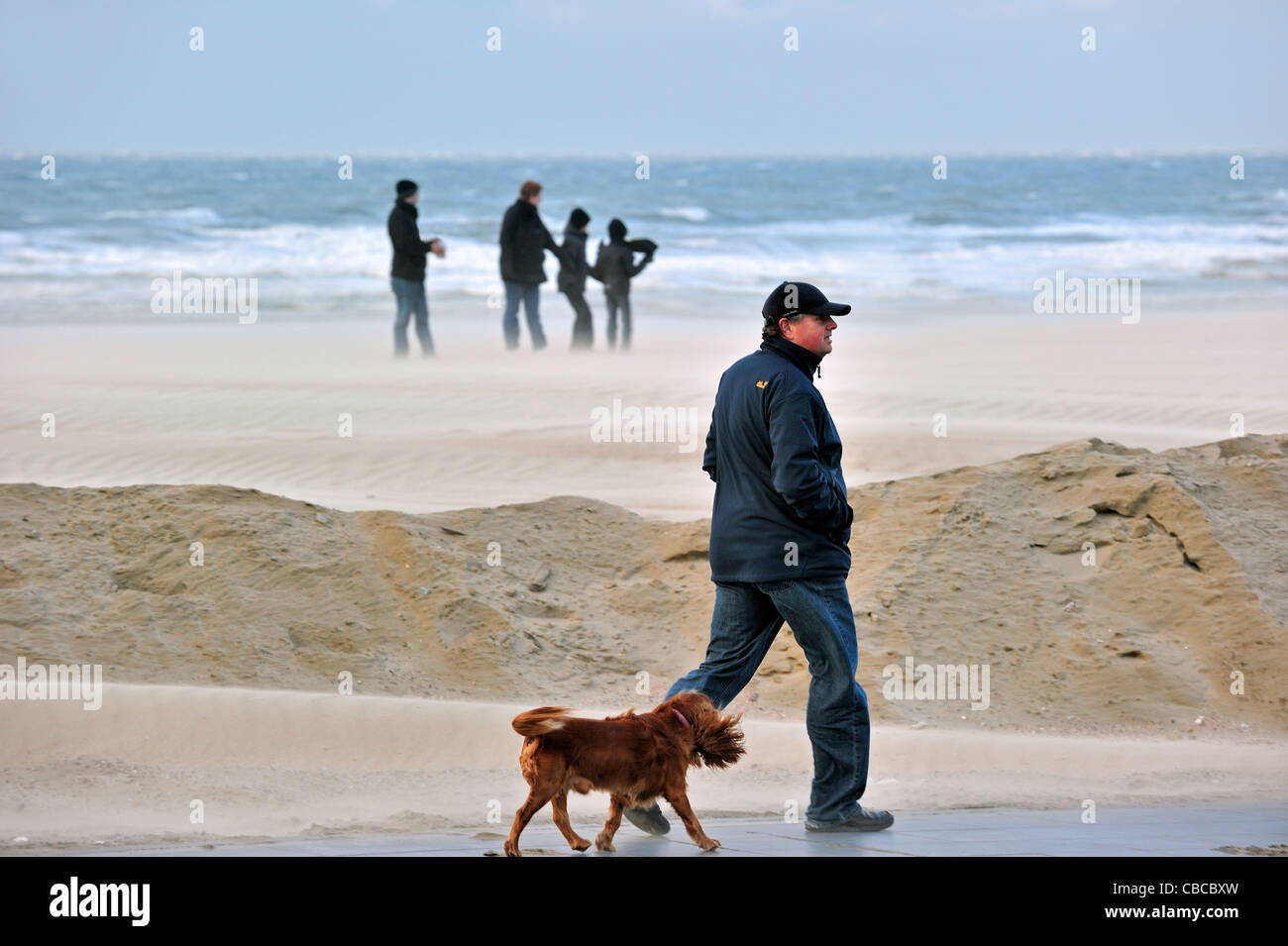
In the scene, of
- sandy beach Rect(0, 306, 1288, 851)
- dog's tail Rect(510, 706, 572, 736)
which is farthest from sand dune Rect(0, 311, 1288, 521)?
dog's tail Rect(510, 706, 572, 736)

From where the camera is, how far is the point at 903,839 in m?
5.14

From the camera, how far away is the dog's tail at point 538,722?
4.43 m

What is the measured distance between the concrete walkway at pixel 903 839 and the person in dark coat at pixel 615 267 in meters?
13.8

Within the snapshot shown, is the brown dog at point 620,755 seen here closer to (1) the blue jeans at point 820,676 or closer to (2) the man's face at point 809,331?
(1) the blue jeans at point 820,676

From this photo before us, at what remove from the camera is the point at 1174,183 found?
6425 cm

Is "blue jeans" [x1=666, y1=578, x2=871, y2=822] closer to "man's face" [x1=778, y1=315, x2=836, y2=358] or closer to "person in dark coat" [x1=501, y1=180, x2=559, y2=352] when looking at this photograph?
"man's face" [x1=778, y1=315, x2=836, y2=358]

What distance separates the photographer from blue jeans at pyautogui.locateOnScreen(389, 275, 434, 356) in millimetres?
17906

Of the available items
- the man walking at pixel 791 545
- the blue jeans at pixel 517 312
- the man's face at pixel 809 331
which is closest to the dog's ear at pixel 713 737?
the man walking at pixel 791 545

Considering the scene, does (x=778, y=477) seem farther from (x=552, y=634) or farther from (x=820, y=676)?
(x=552, y=634)

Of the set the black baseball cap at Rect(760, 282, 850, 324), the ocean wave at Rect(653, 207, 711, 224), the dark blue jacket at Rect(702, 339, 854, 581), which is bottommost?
the dark blue jacket at Rect(702, 339, 854, 581)

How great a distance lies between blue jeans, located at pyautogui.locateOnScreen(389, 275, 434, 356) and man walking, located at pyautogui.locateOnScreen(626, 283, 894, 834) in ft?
42.1

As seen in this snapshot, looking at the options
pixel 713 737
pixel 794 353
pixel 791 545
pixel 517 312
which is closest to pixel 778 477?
pixel 791 545

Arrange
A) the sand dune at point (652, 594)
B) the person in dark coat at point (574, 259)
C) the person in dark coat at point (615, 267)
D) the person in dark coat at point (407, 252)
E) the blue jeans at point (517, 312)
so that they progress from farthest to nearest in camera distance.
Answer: the person in dark coat at point (615, 267), the person in dark coat at point (574, 259), the blue jeans at point (517, 312), the person in dark coat at point (407, 252), the sand dune at point (652, 594)

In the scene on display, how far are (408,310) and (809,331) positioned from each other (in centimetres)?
1367
